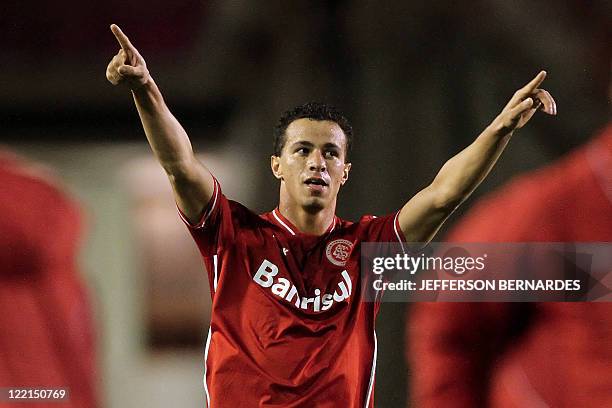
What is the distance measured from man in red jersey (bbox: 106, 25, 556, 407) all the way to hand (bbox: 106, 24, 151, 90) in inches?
3.1

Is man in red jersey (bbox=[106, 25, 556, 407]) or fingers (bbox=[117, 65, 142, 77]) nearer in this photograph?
fingers (bbox=[117, 65, 142, 77])

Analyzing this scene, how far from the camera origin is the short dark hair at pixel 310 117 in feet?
6.49

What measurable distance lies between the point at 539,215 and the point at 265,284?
2.31ft

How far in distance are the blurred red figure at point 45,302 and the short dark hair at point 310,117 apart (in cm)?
54

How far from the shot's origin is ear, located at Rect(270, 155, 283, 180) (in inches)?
77.6

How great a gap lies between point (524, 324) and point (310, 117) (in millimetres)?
741

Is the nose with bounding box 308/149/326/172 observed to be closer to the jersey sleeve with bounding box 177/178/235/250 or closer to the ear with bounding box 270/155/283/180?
the ear with bounding box 270/155/283/180

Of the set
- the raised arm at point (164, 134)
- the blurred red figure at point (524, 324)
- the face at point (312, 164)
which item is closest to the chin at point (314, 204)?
the face at point (312, 164)

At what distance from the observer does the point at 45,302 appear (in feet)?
6.59

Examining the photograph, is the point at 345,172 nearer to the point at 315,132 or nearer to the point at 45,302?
the point at 315,132

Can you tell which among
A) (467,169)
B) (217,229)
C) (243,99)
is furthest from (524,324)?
(243,99)

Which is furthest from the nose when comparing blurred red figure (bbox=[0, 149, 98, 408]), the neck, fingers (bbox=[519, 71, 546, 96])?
blurred red figure (bbox=[0, 149, 98, 408])

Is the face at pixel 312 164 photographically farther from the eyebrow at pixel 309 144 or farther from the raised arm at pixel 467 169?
the raised arm at pixel 467 169

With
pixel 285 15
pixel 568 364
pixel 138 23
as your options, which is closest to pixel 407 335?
pixel 568 364
